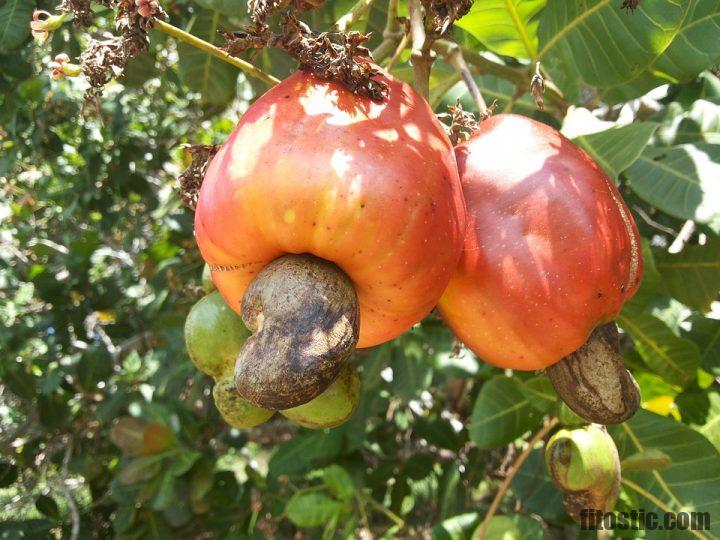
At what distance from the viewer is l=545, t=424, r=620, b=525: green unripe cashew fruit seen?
41.1 inches

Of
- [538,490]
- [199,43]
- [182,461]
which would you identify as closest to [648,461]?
[538,490]

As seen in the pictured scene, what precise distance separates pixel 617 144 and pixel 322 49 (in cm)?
58

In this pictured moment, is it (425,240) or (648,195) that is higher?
(425,240)

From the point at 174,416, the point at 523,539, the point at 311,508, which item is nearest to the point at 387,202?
the point at 523,539

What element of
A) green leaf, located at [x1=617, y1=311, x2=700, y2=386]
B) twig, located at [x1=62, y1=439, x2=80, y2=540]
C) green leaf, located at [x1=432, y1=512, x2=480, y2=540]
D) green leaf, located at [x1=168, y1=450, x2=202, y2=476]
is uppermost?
green leaf, located at [x1=617, y1=311, x2=700, y2=386]

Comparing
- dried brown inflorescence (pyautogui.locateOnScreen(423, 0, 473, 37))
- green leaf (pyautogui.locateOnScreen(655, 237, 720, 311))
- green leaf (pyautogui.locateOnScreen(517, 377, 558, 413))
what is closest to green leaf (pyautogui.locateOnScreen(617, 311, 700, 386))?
green leaf (pyautogui.locateOnScreen(655, 237, 720, 311))

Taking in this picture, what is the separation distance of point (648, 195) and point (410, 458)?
1.46 meters

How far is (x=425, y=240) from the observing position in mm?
767

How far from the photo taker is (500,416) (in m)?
1.52

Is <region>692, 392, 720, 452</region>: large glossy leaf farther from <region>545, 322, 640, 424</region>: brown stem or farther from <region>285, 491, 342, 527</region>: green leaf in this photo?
<region>285, 491, 342, 527</region>: green leaf

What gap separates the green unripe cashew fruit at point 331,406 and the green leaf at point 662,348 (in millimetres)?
708

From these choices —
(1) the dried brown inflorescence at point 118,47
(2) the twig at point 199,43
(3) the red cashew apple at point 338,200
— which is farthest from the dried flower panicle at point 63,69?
(3) the red cashew apple at point 338,200

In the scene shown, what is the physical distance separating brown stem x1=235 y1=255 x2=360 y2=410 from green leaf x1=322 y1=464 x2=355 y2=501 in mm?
1090

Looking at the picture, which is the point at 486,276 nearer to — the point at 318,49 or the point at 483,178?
the point at 483,178
